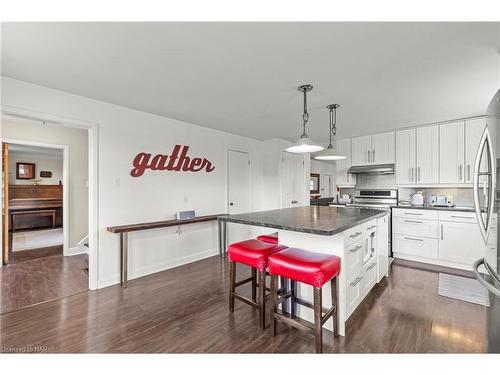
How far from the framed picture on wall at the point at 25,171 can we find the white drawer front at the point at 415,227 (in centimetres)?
934

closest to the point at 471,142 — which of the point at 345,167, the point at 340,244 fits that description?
the point at 345,167

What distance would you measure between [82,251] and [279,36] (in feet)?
16.3

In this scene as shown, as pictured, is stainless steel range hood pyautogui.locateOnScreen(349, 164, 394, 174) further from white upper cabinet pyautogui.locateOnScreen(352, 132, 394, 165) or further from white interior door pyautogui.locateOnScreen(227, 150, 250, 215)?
white interior door pyautogui.locateOnScreen(227, 150, 250, 215)

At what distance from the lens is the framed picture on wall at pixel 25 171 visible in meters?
6.63

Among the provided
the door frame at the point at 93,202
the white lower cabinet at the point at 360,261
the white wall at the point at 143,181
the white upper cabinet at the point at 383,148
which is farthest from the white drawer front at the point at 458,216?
the door frame at the point at 93,202

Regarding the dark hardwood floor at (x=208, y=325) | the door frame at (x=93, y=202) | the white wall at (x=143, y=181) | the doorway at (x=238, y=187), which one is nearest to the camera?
the dark hardwood floor at (x=208, y=325)

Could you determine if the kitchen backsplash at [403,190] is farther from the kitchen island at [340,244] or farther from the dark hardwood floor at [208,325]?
the kitchen island at [340,244]

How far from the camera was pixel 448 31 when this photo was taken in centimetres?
162

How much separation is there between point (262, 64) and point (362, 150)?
11.6ft

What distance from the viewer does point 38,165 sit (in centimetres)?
702

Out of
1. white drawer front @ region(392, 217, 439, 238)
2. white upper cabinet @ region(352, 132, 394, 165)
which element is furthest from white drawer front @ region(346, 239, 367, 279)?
white upper cabinet @ region(352, 132, 394, 165)

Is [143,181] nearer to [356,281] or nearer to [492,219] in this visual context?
[356,281]

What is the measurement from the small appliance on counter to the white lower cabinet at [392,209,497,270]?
428 millimetres

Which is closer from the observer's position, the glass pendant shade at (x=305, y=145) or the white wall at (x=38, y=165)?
the glass pendant shade at (x=305, y=145)
